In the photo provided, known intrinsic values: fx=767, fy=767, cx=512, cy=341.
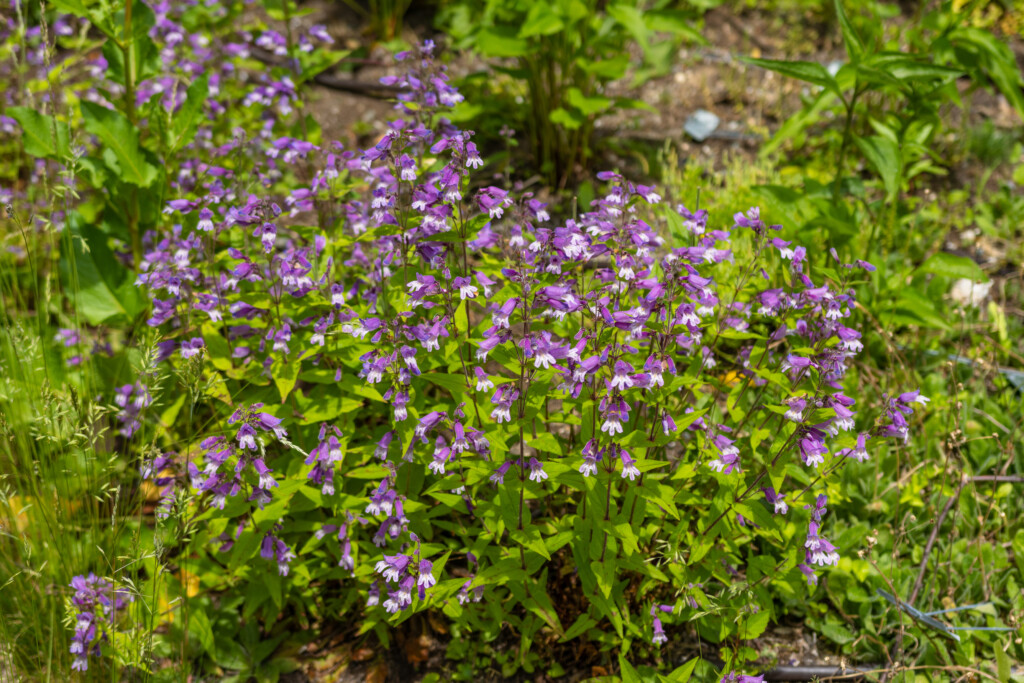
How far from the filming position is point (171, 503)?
2.52 meters

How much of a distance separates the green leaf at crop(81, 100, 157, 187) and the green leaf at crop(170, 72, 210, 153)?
0.52ft

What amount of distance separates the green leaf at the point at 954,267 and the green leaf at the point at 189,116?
3424 mm

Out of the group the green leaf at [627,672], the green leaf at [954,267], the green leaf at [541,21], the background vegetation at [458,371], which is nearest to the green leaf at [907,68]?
the background vegetation at [458,371]

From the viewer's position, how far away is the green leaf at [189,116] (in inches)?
133

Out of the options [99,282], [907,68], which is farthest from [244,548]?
[907,68]

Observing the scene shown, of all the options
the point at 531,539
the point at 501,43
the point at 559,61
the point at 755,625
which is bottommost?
the point at 755,625

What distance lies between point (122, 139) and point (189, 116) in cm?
30

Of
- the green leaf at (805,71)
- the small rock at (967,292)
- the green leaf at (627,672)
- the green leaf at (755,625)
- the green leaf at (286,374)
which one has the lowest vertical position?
the green leaf at (755,625)

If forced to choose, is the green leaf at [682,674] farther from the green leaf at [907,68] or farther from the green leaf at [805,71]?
the green leaf at [907,68]

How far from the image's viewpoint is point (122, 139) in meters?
3.35

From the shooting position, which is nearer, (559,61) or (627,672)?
(627,672)

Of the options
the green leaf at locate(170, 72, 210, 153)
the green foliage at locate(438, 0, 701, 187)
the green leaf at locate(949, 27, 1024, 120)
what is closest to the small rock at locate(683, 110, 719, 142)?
the green foliage at locate(438, 0, 701, 187)

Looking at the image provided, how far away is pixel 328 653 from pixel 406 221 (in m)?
1.76

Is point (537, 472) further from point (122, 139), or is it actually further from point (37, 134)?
point (37, 134)
